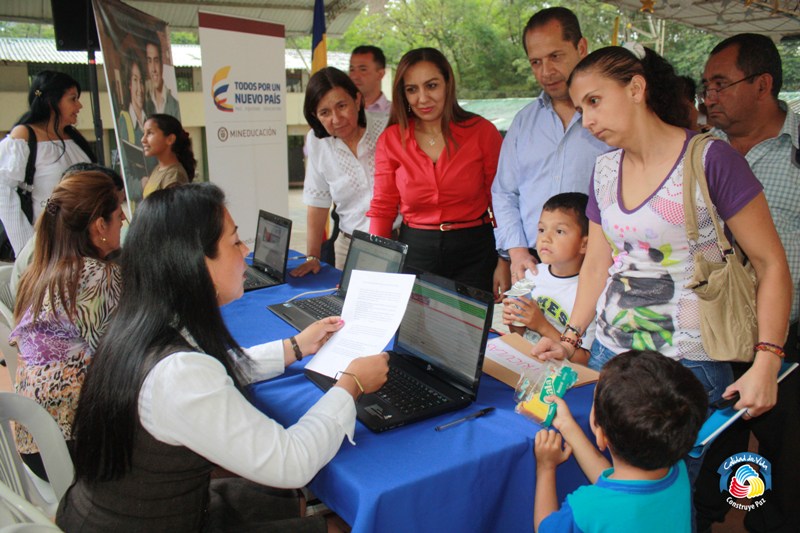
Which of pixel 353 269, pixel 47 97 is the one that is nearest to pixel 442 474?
pixel 353 269

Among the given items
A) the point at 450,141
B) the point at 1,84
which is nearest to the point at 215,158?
the point at 450,141

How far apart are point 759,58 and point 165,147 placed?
9.74 feet

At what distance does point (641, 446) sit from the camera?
43.4 inches

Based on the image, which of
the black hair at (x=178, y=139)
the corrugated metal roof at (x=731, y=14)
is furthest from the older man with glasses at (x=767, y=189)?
the corrugated metal roof at (x=731, y=14)

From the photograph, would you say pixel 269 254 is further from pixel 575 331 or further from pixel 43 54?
pixel 43 54

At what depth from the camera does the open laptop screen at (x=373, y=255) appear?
1.99m

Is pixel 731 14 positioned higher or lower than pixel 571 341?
higher

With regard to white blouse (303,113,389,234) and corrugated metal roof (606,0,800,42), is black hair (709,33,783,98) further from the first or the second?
corrugated metal roof (606,0,800,42)

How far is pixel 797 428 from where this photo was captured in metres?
2.02

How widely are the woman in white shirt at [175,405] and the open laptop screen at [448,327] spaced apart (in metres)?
0.30

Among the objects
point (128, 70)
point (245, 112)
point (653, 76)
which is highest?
point (128, 70)

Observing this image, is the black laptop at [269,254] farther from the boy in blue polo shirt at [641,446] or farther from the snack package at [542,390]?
the boy in blue polo shirt at [641,446]

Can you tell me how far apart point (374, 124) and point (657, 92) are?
5.96ft

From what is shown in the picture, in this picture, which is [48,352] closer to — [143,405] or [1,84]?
[143,405]
